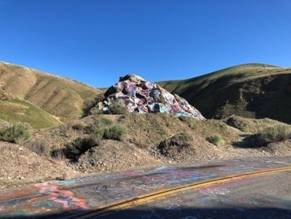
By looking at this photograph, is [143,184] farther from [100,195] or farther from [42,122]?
[42,122]

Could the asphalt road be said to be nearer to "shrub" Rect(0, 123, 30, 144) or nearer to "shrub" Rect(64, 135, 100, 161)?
"shrub" Rect(64, 135, 100, 161)

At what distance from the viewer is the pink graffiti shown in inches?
378

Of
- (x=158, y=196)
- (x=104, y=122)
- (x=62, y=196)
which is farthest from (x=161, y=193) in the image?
(x=104, y=122)

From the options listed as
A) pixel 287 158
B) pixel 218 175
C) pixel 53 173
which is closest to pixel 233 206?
pixel 218 175

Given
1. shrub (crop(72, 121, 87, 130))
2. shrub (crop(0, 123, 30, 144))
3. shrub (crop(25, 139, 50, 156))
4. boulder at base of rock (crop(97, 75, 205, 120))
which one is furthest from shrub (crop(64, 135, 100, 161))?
boulder at base of rock (crop(97, 75, 205, 120))

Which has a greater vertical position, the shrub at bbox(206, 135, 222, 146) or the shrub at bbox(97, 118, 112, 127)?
the shrub at bbox(97, 118, 112, 127)

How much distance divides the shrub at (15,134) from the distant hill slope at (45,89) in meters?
125

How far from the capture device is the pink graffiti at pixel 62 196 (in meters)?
9.60

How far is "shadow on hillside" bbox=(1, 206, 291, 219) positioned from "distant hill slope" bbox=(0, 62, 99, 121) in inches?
5298

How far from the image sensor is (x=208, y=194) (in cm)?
1135

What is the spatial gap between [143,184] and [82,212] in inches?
142

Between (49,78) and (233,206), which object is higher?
(49,78)

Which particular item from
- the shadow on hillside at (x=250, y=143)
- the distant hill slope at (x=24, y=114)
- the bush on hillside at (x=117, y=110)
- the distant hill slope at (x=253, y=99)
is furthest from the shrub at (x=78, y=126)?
the distant hill slope at (x=253, y=99)

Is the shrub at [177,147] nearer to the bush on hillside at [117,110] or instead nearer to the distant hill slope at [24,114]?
the bush on hillside at [117,110]
